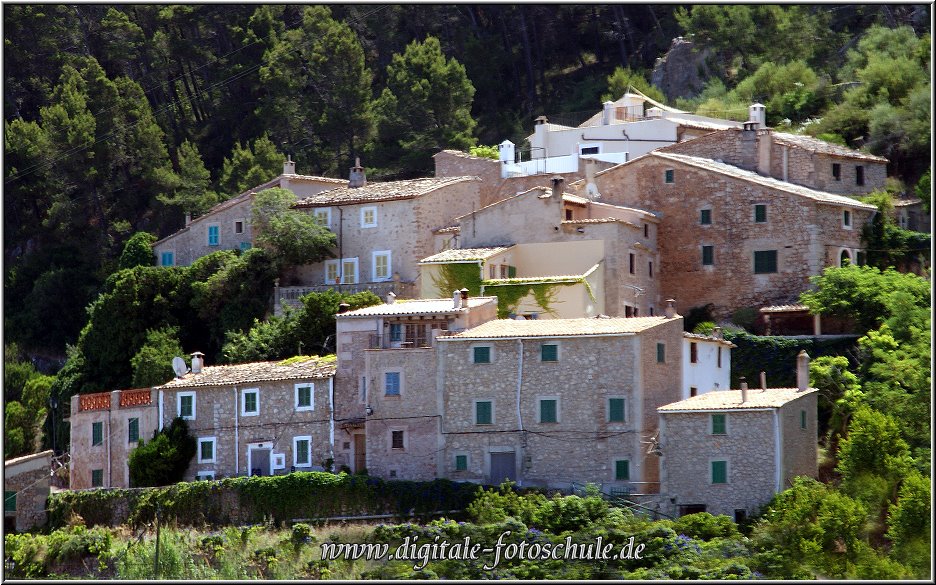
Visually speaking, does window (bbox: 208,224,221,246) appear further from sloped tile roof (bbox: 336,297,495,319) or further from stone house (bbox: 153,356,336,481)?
sloped tile roof (bbox: 336,297,495,319)

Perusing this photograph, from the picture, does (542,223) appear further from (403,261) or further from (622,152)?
(622,152)

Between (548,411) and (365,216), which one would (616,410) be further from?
(365,216)

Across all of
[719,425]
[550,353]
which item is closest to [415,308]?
[550,353]

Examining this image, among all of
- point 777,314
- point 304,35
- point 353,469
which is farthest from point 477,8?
point 353,469

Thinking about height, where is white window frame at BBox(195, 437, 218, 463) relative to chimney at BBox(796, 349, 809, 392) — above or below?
below

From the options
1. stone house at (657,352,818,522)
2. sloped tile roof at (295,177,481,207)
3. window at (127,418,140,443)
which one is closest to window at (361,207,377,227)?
sloped tile roof at (295,177,481,207)

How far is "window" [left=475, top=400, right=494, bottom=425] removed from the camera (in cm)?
4769

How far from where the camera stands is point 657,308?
57.7 meters

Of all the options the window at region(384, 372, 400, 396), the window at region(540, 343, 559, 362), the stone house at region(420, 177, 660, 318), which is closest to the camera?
the window at region(540, 343, 559, 362)

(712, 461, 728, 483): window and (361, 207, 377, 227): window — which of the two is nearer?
(712, 461, 728, 483): window

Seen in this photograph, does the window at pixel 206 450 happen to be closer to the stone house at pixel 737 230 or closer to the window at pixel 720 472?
the window at pixel 720 472

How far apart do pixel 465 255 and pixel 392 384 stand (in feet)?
27.4

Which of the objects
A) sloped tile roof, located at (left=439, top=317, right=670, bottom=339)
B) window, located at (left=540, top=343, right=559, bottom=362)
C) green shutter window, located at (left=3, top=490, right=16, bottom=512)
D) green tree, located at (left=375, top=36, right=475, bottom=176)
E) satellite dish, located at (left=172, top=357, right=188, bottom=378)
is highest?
green tree, located at (left=375, top=36, right=475, bottom=176)

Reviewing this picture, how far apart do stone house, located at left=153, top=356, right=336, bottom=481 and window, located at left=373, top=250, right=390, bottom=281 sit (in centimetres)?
943
